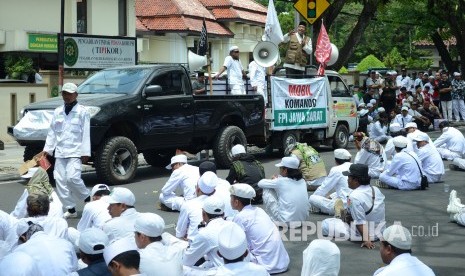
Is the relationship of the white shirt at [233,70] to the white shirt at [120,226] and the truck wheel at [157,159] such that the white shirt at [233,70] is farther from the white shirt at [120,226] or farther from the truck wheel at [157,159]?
the white shirt at [120,226]

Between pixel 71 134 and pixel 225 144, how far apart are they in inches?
217

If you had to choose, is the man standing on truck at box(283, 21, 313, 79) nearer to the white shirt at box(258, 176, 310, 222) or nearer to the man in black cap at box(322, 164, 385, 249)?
the white shirt at box(258, 176, 310, 222)

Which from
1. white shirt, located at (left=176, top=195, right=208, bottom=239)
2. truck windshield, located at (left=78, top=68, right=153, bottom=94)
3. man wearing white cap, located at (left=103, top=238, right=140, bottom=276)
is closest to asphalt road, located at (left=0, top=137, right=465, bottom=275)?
white shirt, located at (left=176, top=195, right=208, bottom=239)

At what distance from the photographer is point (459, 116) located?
3014 cm

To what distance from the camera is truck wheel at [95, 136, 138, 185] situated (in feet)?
48.4

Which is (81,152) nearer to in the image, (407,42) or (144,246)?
(144,246)

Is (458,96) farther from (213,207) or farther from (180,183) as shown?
(213,207)

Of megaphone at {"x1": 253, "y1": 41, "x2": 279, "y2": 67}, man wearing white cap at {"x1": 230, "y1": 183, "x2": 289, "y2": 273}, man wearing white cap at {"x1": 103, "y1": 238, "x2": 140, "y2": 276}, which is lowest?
man wearing white cap at {"x1": 230, "y1": 183, "x2": 289, "y2": 273}

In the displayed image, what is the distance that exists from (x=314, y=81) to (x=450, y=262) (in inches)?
429

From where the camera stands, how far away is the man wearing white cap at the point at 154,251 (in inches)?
273

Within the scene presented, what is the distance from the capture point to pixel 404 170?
14898 mm

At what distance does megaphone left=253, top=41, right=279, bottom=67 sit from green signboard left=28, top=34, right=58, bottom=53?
17257mm

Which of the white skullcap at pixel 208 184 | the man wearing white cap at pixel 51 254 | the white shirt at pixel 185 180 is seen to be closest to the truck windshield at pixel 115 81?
the white shirt at pixel 185 180

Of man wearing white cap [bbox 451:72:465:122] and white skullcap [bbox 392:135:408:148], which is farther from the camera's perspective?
man wearing white cap [bbox 451:72:465:122]
